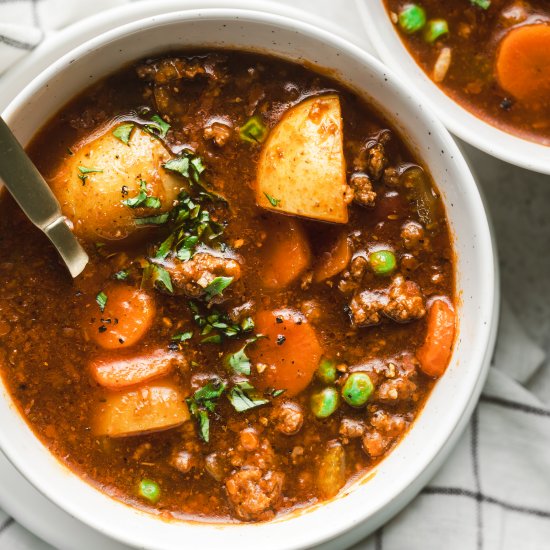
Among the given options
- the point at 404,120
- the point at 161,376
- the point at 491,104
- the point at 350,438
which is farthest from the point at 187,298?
the point at 491,104

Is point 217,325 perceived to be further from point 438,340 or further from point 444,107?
point 444,107

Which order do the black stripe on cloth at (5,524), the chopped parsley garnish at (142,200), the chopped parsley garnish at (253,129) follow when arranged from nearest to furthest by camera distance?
the chopped parsley garnish at (142,200), the chopped parsley garnish at (253,129), the black stripe on cloth at (5,524)

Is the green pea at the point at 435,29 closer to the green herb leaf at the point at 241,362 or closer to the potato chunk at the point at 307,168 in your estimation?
the potato chunk at the point at 307,168

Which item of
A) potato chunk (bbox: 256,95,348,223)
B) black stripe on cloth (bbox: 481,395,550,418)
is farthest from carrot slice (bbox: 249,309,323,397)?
black stripe on cloth (bbox: 481,395,550,418)

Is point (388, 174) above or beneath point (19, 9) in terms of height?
beneath

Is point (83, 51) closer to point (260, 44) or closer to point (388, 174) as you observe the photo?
point (260, 44)

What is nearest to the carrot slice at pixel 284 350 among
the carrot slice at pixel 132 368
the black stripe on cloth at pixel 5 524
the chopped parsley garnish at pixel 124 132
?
the carrot slice at pixel 132 368

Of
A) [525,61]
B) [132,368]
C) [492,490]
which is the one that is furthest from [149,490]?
[525,61]
